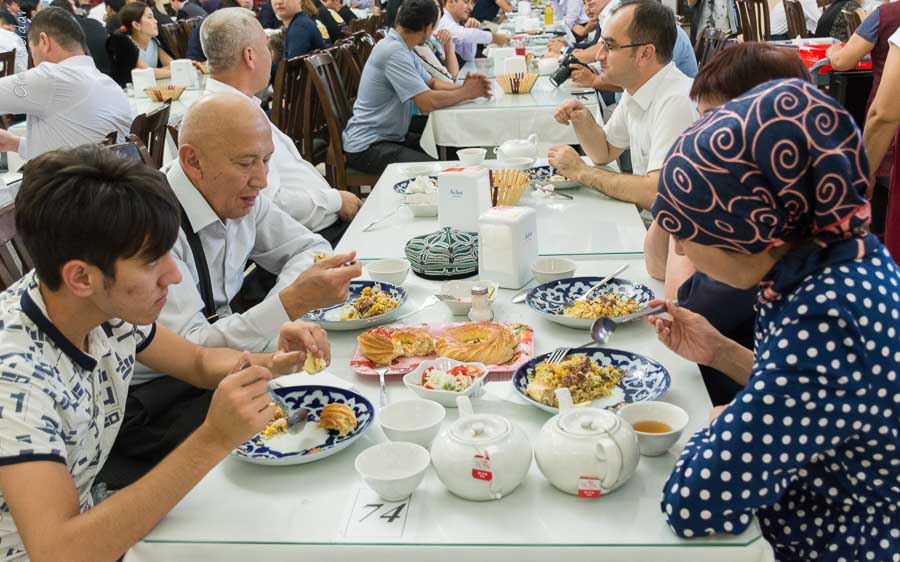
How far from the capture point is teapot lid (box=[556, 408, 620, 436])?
1.14 metres

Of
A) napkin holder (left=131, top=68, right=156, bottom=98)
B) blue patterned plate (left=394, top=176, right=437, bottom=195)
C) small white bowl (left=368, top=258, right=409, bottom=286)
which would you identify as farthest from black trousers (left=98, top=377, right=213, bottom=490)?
napkin holder (left=131, top=68, right=156, bottom=98)

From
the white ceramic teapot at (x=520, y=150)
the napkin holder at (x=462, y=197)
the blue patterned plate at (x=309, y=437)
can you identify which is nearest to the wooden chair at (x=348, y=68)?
the white ceramic teapot at (x=520, y=150)

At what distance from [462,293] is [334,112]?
2750mm

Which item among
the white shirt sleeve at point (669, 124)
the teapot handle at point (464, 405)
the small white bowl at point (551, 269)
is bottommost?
the small white bowl at point (551, 269)

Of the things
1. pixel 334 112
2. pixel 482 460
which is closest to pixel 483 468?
pixel 482 460

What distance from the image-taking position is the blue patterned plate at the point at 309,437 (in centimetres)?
124

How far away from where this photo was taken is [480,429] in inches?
46.3

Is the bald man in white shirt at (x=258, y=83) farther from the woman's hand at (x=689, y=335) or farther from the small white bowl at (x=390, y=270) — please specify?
the woman's hand at (x=689, y=335)

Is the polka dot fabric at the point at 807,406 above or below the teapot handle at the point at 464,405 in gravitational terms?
above

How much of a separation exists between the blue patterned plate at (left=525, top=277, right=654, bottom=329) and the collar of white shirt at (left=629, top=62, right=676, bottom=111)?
3.63 feet

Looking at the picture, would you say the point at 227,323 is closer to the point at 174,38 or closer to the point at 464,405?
the point at 464,405

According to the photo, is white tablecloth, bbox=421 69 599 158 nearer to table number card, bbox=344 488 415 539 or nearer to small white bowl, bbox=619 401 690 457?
small white bowl, bbox=619 401 690 457

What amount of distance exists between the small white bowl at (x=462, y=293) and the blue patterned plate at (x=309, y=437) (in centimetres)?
43

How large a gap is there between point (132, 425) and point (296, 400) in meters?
0.46
